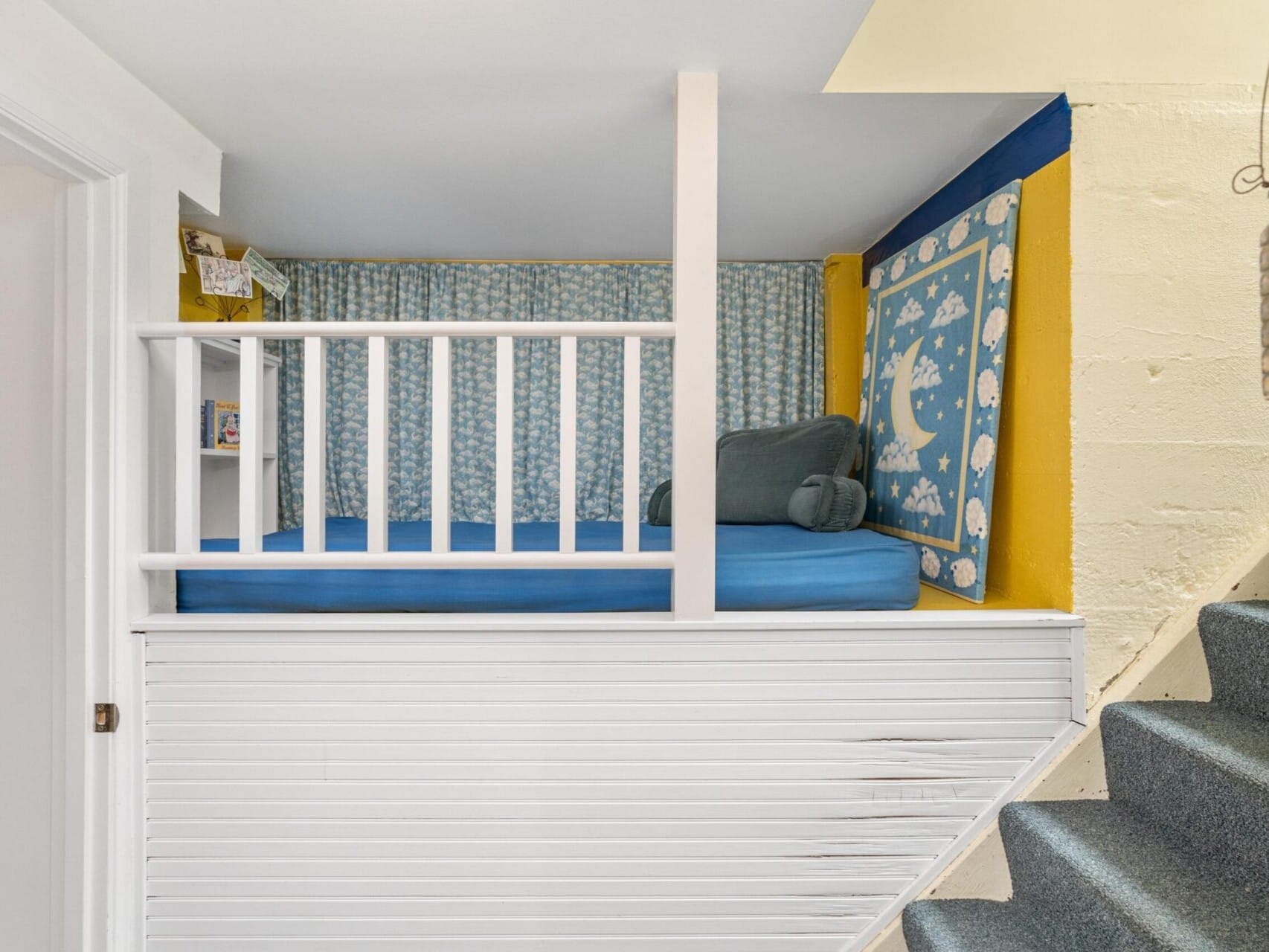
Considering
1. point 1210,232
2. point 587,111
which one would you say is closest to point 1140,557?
point 1210,232

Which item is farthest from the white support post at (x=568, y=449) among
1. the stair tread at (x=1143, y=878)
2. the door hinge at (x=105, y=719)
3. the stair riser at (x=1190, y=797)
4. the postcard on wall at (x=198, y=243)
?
the postcard on wall at (x=198, y=243)

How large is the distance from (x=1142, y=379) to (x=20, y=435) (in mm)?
2646

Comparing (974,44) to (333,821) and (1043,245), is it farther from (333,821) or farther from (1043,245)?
(333,821)

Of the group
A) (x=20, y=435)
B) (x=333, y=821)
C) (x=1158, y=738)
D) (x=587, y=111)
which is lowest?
(x=333, y=821)

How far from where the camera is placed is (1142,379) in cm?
173

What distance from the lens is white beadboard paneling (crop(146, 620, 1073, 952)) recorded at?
5.40ft

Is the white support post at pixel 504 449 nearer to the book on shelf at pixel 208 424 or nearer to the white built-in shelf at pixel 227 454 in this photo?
the white built-in shelf at pixel 227 454

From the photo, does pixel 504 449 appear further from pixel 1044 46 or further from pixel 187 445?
pixel 1044 46

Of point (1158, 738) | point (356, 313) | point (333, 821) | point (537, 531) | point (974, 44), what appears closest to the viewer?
point (1158, 738)

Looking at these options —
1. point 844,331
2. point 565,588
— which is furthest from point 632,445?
point 844,331

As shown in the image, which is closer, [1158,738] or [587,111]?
[1158,738]

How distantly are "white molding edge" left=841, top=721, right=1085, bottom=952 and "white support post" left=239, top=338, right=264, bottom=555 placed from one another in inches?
64.3

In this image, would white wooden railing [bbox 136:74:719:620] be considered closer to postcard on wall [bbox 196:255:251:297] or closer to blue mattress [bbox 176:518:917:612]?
blue mattress [bbox 176:518:917:612]

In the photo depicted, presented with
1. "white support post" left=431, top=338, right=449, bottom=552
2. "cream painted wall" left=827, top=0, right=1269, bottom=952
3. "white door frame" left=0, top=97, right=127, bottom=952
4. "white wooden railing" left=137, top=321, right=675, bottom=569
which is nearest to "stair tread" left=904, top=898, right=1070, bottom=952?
"cream painted wall" left=827, top=0, right=1269, bottom=952
